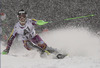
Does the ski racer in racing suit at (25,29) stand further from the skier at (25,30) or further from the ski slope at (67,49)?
the ski slope at (67,49)

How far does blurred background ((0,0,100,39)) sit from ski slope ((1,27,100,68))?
297 millimetres

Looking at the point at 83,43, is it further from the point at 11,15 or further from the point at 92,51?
the point at 11,15

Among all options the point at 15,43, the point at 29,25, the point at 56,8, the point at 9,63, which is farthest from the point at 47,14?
the point at 9,63

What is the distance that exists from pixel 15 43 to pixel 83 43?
215 cm

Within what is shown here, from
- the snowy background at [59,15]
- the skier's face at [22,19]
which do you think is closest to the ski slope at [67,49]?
the snowy background at [59,15]

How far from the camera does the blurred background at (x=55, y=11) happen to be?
5.91 m

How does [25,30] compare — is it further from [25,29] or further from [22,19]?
[22,19]

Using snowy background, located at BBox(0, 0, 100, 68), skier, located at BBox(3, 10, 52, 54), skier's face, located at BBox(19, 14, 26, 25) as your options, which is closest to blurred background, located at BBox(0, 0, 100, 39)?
snowy background, located at BBox(0, 0, 100, 68)

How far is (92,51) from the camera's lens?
4250mm

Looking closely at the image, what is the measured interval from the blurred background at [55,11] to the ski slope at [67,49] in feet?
0.97

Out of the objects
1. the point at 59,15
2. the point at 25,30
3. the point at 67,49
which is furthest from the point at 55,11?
the point at 25,30

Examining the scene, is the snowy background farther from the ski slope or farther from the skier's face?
the skier's face

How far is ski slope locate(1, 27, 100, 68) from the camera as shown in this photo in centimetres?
265

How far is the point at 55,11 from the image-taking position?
6.00 m
